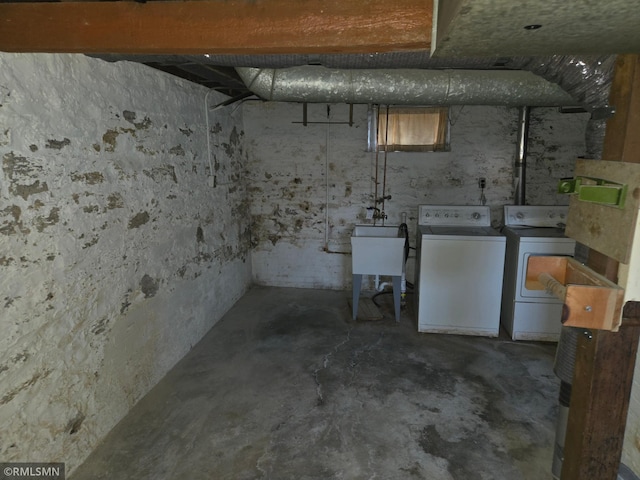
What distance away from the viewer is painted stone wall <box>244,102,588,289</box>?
153 inches

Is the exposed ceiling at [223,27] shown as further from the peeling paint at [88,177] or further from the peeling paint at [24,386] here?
the peeling paint at [24,386]

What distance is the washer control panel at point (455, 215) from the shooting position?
3744mm

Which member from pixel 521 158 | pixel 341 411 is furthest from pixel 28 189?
pixel 521 158

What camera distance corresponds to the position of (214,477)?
1.83 m

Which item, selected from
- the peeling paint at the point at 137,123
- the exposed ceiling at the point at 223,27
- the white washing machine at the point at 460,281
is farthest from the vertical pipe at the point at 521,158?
the peeling paint at the point at 137,123

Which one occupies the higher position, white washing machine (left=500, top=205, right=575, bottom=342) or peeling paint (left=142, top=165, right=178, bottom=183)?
peeling paint (left=142, top=165, right=178, bottom=183)

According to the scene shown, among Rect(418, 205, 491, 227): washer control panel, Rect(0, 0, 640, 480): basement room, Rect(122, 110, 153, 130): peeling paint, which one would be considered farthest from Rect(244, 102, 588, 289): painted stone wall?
Rect(122, 110, 153, 130): peeling paint

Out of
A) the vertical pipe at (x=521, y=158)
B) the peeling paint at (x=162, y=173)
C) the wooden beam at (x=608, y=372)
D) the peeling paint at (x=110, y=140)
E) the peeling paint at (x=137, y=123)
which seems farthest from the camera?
the vertical pipe at (x=521, y=158)

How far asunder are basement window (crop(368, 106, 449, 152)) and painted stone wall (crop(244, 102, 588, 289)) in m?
0.09

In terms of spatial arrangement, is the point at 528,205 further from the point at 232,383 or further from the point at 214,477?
the point at 214,477

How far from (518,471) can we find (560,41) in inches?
73.6

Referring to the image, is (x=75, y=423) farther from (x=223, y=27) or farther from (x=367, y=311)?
(x=367, y=311)

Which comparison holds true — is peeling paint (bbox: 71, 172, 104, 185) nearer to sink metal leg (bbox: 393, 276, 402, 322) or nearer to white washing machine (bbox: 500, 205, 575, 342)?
sink metal leg (bbox: 393, 276, 402, 322)

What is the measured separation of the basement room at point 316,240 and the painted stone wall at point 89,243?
0.01 meters
